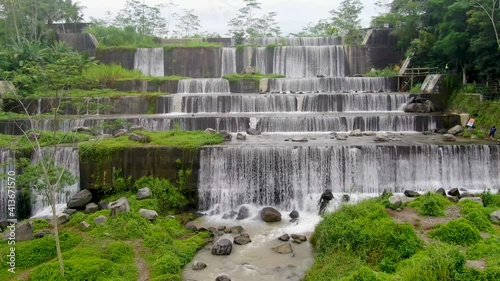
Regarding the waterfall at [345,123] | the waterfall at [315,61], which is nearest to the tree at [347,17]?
the waterfall at [315,61]

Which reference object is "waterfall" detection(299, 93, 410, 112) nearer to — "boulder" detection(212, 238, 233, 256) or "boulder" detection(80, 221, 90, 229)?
"boulder" detection(212, 238, 233, 256)

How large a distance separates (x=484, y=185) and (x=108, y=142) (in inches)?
494

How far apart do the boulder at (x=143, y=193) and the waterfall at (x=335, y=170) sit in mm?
1725

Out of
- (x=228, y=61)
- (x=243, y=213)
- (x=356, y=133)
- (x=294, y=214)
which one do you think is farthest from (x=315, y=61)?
(x=243, y=213)

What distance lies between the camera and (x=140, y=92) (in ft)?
72.1

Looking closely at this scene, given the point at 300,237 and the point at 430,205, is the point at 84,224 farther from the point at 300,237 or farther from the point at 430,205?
the point at 430,205

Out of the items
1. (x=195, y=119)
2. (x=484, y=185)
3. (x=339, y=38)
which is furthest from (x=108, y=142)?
(x=339, y=38)

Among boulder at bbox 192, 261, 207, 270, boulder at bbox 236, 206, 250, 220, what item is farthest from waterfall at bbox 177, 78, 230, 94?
boulder at bbox 192, 261, 207, 270

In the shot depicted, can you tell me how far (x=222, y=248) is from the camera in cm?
972

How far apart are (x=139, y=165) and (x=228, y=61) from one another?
51.4ft

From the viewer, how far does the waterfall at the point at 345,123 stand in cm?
1706

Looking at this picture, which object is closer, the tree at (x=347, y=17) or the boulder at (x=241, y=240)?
the boulder at (x=241, y=240)

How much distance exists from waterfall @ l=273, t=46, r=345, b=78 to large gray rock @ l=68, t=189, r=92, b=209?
56.1ft

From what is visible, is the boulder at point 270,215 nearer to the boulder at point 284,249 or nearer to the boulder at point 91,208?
the boulder at point 284,249
